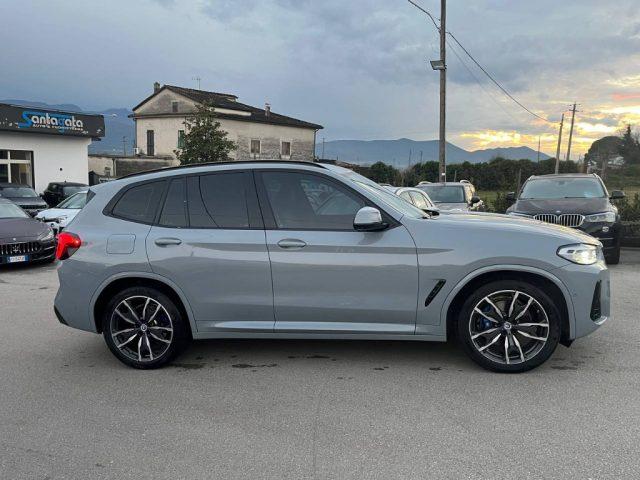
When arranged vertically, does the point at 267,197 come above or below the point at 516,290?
above

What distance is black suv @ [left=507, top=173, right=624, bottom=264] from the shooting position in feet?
31.4

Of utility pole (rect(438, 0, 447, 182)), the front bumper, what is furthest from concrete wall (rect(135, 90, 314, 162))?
the front bumper

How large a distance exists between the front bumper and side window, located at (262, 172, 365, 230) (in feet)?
5.60

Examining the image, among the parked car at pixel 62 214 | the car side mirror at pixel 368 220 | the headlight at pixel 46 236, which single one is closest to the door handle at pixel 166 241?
the car side mirror at pixel 368 220

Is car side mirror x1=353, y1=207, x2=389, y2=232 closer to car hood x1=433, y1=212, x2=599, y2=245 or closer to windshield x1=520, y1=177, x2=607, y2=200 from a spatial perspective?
car hood x1=433, y1=212, x2=599, y2=245

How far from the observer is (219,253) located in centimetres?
452

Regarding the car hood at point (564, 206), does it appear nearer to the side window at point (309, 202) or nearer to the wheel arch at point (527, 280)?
the wheel arch at point (527, 280)

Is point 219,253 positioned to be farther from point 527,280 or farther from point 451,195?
point 451,195

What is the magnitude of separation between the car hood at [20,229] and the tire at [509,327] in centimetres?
913

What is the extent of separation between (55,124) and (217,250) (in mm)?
25357

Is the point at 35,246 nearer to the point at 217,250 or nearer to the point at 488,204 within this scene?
the point at 217,250

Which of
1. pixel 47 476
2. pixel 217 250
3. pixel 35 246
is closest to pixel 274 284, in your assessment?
pixel 217 250

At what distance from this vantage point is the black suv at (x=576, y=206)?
958 cm

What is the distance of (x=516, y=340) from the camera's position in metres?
4.38
